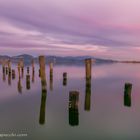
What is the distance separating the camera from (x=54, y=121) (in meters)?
12.1

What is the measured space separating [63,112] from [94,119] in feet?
6.51

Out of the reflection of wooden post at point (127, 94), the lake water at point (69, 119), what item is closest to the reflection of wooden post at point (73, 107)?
the lake water at point (69, 119)

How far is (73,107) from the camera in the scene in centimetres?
1068

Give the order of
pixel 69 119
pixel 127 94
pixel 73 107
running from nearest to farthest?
pixel 73 107, pixel 69 119, pixel 127 94

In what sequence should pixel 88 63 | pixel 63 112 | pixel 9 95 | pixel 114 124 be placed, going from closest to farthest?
pixel 114 124 → pixel 63 112 → pixel 88 63 → pixel 9 95

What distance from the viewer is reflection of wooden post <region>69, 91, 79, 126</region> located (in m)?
10.4

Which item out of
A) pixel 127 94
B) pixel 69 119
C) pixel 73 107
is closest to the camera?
pixel 73 107

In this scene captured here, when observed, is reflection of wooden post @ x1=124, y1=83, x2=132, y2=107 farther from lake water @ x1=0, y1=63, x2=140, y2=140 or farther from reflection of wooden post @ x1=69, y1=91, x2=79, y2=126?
reflection of wooden post @ x1=69, y1=91, x2=79, y2=126

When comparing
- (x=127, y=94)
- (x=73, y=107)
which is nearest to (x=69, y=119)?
(x=73, y=107)

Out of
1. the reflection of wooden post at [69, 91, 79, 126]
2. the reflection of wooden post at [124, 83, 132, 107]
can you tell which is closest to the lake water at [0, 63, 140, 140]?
the reflection of wooden post at [69, 91, 79, 126]

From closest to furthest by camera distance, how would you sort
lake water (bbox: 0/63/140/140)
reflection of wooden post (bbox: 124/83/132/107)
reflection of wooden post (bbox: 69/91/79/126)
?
reflection of wooden post (bbox: 69/91/79/126) → lake water (bbox: 0/63/140/140) → reflection of wooden post (bbox: 124/83/132/107)

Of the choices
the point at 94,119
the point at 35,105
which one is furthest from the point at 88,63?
the point at 94,119

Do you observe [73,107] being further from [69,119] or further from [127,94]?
[127,94]

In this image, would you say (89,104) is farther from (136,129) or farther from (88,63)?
(136,129)
